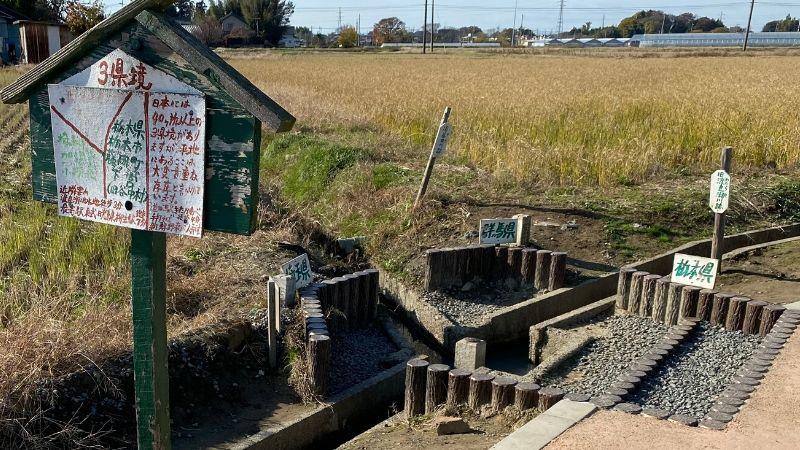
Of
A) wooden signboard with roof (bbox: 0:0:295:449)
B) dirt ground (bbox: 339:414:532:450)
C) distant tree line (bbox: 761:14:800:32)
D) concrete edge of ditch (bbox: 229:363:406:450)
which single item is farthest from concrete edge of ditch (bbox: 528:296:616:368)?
distant tree line (bbox: 761:14:800:32)

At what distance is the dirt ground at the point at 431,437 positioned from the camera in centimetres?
446

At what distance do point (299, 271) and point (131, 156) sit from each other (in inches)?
128

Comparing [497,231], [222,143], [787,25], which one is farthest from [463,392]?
[787,25]

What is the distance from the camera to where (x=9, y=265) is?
6215mm

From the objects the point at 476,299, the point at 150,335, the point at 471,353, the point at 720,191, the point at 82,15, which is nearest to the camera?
the point at 150,335

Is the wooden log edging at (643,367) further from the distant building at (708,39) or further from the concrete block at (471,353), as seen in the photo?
the distant building at (708,39)

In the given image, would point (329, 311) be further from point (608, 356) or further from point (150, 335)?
point (150, 335)

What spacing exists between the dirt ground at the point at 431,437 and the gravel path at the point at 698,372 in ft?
3.01

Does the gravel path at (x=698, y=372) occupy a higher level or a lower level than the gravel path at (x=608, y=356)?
higher

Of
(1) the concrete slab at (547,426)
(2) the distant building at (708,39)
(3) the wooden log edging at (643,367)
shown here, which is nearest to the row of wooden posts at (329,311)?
(1) the concrete slab at (547,426)

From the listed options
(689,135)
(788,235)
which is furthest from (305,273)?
(689,135)

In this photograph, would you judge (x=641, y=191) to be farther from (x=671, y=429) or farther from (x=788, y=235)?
(x=671, y=429)

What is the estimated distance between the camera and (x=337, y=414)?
5168mm

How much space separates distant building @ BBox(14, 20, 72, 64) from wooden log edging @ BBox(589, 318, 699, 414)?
27.5 m
